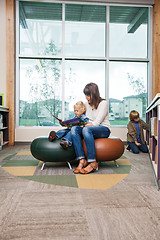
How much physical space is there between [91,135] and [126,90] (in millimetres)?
3016

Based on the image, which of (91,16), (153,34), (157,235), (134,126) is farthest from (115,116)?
(157,235)

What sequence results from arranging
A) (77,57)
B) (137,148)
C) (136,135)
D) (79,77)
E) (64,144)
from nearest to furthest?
(64,144)
(137,148)
(136,135)
(77,57)
(79,77)

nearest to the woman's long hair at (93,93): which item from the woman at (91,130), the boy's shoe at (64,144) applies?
the woman at (91,130)

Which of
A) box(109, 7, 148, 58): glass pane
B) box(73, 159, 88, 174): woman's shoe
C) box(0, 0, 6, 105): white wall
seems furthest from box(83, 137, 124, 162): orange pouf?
box(109, 7, 148, 58): glass pane

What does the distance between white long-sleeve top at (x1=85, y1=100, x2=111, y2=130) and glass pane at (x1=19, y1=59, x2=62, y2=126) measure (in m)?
2.36

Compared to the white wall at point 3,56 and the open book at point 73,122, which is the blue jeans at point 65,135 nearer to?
the open book at point 73,122

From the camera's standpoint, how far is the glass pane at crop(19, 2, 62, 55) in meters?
5.13

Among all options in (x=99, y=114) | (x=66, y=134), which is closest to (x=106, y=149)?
(x=99, y=114)

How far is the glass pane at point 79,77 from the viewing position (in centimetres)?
523

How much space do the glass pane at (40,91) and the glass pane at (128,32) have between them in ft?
4.46

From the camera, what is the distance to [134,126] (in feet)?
13.6

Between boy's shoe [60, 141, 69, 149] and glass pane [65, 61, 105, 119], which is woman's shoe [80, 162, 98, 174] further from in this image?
glass pane [65, 61, 105, 119]

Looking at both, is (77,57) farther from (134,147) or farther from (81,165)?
(81,165)

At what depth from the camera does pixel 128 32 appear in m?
5.31
